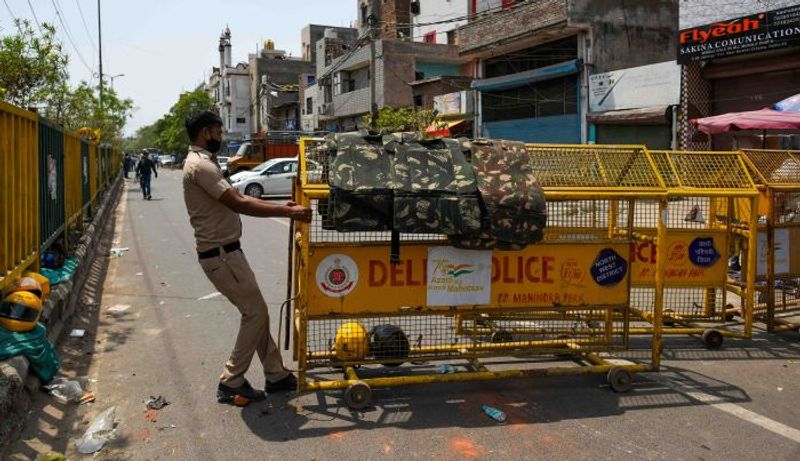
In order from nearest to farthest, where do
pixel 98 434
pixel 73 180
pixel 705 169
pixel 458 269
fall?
pixel 98 434, pixel 458 269, pixel 705 169, pixel 73 180

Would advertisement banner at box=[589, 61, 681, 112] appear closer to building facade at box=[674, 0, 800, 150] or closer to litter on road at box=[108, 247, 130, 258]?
building facade at box=[674, 0, 800, 150]

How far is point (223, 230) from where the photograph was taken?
4.41 meters

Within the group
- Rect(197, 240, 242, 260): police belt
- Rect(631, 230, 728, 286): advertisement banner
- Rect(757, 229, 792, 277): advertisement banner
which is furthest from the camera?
Rect(757, 229, 792, 277): advertisement banner

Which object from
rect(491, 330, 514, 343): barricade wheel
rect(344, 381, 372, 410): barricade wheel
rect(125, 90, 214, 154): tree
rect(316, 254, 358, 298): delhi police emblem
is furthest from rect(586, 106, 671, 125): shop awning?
rect(125, 90, 214, 154): tree

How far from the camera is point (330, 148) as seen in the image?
4.58 m

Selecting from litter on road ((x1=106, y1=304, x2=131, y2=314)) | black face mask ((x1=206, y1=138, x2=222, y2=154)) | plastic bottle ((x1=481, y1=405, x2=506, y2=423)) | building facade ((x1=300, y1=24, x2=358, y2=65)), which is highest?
building facade ((x1=300, y1=24, x2=358, y2=65))

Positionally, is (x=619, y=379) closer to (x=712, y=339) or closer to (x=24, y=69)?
(x=712, y=339)

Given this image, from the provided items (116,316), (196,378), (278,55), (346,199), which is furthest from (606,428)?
(278,55)

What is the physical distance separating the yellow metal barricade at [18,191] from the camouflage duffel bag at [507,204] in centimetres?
339

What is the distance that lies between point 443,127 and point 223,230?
25.4m

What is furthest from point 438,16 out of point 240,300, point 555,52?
point 240,300

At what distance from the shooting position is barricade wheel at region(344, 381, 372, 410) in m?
4.44

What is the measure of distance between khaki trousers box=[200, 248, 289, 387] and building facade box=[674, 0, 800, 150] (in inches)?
582

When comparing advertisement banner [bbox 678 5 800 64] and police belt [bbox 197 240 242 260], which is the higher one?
advertisement banner [bbox 678 5 800 64]
